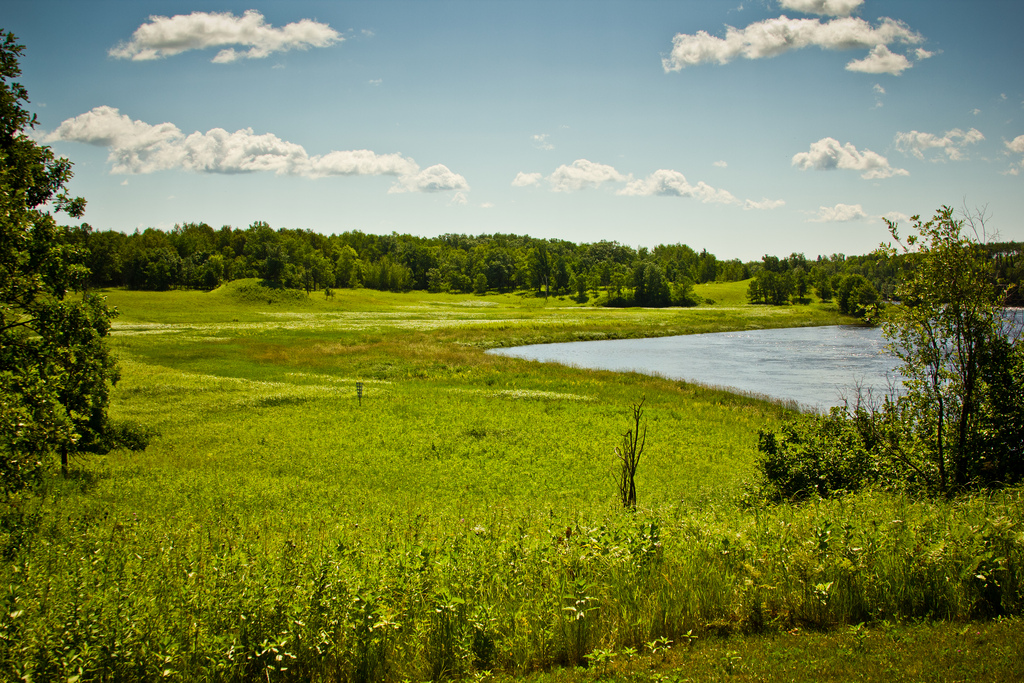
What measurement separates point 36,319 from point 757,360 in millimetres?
53267

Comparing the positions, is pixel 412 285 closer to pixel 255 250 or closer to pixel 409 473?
pixel 255 250

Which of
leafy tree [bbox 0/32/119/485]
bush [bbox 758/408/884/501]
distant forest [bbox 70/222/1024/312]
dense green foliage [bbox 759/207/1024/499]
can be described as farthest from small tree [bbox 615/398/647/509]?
distant forest [bbox 70/222/1024/312]

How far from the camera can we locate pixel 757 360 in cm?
5328

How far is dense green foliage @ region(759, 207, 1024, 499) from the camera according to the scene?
34.7 feet

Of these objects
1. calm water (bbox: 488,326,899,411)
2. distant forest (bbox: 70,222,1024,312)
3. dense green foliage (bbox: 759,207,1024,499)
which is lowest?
calm water (bbox: 488,326,899,411)

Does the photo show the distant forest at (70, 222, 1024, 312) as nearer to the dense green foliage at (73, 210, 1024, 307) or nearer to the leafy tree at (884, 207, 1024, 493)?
the dense green foliage at (73, 210, 1024, 307)

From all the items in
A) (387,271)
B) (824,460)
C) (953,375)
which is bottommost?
(824,460)

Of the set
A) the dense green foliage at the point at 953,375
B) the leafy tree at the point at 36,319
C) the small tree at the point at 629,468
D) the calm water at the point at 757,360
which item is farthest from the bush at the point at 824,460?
the calm water at the point at 757,360

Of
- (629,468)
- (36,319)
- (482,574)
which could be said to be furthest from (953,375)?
(36,319)

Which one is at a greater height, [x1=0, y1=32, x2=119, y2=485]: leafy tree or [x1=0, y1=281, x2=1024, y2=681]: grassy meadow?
[x1=0, y1=32, x2=119, y2=485]: leafy tree

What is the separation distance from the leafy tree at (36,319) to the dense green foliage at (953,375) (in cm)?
1555

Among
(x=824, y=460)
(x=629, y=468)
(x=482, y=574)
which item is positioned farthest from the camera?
(x=824, y=460)

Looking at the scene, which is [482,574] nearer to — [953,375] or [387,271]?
[953,375]

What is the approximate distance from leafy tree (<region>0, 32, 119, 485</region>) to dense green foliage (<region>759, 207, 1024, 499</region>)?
15.6m
